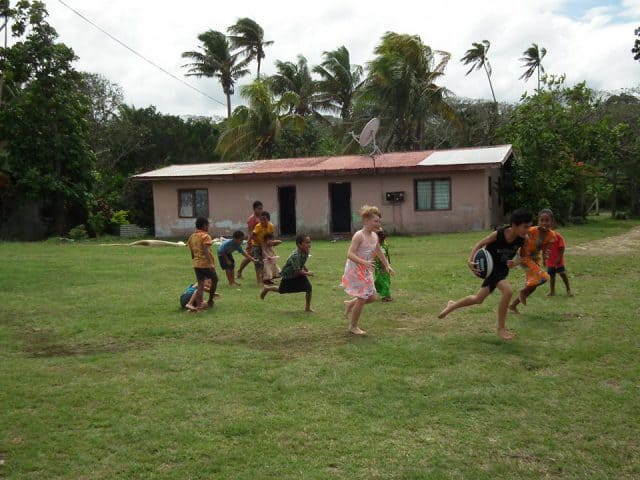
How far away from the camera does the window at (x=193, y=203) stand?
25922 mm

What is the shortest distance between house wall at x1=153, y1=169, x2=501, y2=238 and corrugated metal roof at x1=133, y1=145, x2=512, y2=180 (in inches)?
17.5

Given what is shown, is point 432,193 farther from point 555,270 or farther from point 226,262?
point 555,270

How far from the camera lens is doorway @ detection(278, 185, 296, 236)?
2591 cm

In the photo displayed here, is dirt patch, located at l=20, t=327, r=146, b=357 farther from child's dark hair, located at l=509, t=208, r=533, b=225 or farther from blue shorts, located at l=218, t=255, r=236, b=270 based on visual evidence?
child's dark hair, located at l=509, t=208, r=533, b=225

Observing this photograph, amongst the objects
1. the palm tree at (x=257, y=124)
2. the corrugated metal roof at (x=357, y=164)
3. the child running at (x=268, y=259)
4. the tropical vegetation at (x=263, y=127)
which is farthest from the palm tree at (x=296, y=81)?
the child running at (x=268, y=259)

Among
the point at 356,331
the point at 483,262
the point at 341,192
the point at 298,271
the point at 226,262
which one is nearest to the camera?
the point at 483,262

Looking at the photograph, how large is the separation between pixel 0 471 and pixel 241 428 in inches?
59.3

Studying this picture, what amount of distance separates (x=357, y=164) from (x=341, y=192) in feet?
6.67

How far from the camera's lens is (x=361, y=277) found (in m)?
7.23

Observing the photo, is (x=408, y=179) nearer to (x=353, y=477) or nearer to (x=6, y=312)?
(x=6, y=312)

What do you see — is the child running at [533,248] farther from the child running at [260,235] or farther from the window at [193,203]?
the window at [193,203]

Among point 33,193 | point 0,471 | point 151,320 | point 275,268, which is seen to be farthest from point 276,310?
point 33,193

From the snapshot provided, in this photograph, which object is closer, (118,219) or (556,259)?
(556,259)

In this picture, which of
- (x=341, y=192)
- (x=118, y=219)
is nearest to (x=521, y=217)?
(x=341, y=192)
